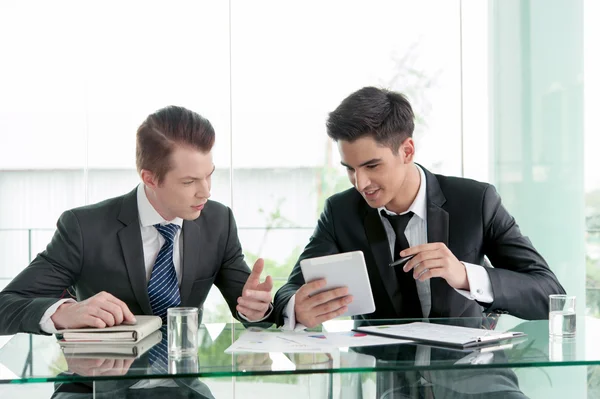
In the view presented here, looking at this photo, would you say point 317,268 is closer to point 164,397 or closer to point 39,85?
point 164,397

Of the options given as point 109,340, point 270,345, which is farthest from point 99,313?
point 270,345

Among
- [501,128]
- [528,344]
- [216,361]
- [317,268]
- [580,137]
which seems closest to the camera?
[216,361]

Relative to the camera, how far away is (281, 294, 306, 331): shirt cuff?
2.25 m

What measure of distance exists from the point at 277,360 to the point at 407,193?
133 centimetres

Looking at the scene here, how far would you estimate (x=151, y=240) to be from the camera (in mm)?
2760

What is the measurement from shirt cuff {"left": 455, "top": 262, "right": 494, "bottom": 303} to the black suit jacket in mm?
101

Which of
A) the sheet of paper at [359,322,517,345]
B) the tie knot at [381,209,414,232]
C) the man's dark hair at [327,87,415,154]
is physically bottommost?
the sheet of paper at [359,322,517,345]

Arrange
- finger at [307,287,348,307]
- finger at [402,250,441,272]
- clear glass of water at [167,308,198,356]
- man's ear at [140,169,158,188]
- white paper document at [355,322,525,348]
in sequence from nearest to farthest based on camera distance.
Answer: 1. clear glass of water at [167,308,198,356]
2. white paper document at [355,322,525,348]
3. finger at [307,287,348,307]
4. finger at [402,250,441,272]
5. man's ear at [140,169,158,188]

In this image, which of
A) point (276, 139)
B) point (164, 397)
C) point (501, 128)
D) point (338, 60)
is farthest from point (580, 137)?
point (164, 397)

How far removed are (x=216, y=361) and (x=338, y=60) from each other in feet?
12.4

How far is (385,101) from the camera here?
293cm

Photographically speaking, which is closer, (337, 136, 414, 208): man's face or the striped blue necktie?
the striped blue necktie

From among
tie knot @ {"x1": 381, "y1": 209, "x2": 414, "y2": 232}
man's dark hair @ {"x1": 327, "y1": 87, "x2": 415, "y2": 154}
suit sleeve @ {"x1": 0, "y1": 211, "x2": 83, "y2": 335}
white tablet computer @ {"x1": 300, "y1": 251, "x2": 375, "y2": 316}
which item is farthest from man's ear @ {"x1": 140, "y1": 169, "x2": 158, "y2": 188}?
tie knot @ {"x1": 381, "y1": 209, "x2": 414, "y2": 232}

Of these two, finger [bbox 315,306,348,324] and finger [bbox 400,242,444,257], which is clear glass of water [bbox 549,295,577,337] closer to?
finger [bbox 400,242,444,257]
